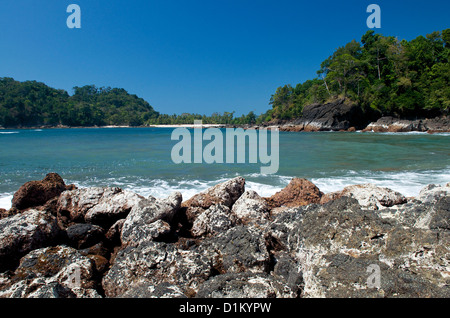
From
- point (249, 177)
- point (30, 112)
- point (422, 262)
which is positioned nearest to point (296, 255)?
point (422, 262)

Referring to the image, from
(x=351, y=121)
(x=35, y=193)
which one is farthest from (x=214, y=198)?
(x=351, y=121)

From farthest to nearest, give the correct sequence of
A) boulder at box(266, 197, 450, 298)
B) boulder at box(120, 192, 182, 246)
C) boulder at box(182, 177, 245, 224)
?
boulder at box(182, 177, 245, 224), boulder at box(120, 192, 182, 246), boulder at box(266, 197, 450, 298)

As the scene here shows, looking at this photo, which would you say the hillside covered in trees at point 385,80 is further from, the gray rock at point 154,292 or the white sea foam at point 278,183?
the gray rock at point 154,292

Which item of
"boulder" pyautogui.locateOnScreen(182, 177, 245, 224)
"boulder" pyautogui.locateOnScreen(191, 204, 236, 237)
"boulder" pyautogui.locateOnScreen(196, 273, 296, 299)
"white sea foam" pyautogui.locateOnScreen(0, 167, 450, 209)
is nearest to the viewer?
"boulder" pyautogui.locateOnScreen(196, 273, 296, 299)

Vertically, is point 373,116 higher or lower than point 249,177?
higher

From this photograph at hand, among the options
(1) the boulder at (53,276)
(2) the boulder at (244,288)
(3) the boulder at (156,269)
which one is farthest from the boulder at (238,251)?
(1) the boulder at (53,276)

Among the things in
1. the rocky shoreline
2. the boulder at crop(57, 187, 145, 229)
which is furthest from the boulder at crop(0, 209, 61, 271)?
the rocky shoreline

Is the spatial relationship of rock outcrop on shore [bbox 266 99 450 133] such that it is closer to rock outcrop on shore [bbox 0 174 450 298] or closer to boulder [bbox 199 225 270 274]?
rock outcrop on shore [bbox 0 174 450 298]

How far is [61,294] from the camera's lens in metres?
2.77

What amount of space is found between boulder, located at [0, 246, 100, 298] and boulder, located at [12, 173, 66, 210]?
140 inches

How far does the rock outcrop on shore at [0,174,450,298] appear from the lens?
2379mm

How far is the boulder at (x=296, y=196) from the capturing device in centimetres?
695

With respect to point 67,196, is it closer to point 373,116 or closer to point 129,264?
point 129,264
